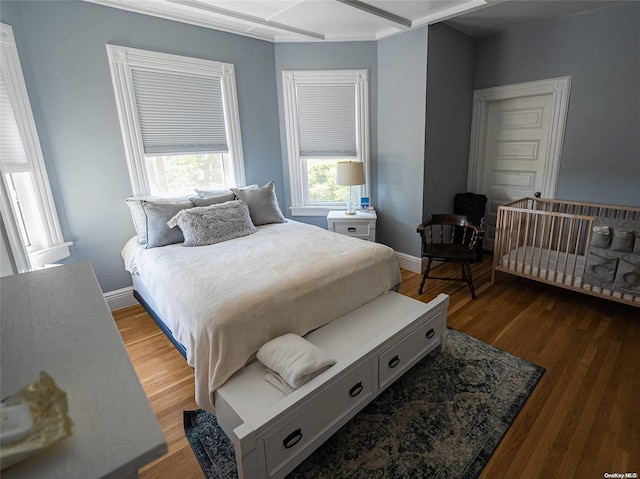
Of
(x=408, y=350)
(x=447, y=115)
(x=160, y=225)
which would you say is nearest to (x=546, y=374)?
(x=408, y=350)

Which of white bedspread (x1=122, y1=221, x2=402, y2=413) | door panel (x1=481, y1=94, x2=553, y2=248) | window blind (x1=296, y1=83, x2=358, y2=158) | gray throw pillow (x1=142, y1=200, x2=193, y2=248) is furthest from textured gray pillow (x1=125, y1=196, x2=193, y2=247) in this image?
door panel (x1=481, y1=94, x2=553, y2=248)

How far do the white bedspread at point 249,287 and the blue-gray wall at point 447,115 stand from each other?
5.37ft

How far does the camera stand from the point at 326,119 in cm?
384

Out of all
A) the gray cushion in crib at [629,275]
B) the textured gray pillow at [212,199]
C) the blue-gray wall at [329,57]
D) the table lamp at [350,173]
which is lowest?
the gray cushion in crib at [629,275]

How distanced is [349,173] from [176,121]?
5.95 feet

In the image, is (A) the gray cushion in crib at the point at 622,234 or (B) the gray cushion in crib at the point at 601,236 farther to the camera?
(B) the gray cushion in crib at the point at 601,236

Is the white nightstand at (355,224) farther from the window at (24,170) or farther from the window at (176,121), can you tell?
the window at (24,170)

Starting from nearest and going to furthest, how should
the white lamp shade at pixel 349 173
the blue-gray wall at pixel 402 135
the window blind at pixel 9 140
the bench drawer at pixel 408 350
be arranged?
1. the bench drawer at pixel 408 350
2. the window blind at pixel 9 140
3. the blue-gray wall at pixel 402 135
4. the white lamp shade at pixel 349 173

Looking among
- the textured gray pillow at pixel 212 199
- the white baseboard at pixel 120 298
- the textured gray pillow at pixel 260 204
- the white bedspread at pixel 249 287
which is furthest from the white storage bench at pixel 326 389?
the white baseboard at pixel 120 298

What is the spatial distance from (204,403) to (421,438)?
3.67 ft

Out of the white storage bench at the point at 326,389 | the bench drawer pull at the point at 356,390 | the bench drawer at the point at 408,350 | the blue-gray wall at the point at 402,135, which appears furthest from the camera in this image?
the blue-gray wall at the point at 402,135

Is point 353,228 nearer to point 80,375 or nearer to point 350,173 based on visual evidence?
point 350,173

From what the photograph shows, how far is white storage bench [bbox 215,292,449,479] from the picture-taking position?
4.29 ft

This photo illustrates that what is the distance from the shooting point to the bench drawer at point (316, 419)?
1.36m
